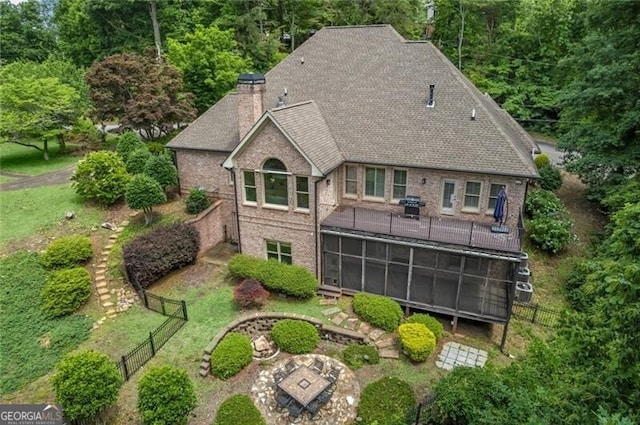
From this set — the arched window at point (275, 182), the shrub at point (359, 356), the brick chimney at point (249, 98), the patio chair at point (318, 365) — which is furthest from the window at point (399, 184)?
the patio chair at point (318, 365)

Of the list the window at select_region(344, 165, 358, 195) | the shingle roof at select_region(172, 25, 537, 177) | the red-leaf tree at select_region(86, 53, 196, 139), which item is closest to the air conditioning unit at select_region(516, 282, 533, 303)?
the shingle roof at select_region(172, 25, 537, 177)

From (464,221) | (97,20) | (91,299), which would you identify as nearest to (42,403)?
(91,299)

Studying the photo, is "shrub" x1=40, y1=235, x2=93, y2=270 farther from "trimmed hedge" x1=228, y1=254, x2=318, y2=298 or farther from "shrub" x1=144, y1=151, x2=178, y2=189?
"trimmed hedge" x1=228, y1=254, x2=318, y2=298

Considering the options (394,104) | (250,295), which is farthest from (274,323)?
(394,104)

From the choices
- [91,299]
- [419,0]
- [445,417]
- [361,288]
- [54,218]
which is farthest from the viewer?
[419,0]

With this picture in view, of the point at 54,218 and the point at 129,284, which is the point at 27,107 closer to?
the point at 54,218

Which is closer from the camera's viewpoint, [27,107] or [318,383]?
[318,383]

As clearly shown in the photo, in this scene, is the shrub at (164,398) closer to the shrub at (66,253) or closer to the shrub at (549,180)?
the shrub at (66,253)

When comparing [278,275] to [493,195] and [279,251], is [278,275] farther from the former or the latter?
[493,195]
